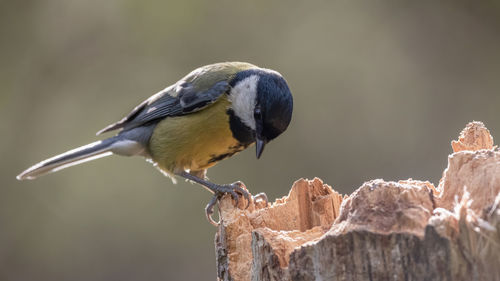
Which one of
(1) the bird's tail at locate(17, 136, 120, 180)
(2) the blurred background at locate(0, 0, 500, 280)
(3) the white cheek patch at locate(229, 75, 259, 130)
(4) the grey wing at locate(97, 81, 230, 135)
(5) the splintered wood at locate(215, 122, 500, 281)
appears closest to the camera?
(5) the splintered wood at locate(215, 122, 500, 281)

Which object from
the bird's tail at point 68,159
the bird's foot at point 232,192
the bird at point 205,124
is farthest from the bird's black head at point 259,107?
the bird's tail at point 68,159

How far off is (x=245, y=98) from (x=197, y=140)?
35 cm

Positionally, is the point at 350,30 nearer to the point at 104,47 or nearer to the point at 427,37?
the point at 427,37

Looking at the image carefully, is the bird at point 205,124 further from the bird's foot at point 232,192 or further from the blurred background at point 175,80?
the blurred background at point 175,80

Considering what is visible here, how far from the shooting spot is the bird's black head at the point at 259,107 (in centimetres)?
302

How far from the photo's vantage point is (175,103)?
359 cm

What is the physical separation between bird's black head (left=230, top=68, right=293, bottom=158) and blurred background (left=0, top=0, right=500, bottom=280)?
2.69 metres

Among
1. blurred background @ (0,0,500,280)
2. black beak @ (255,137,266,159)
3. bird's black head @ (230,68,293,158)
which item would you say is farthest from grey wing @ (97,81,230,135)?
blurred background @ (0,0,500,280)

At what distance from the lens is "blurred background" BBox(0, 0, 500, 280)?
6.28m

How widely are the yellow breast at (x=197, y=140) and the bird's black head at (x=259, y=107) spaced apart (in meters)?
0.07

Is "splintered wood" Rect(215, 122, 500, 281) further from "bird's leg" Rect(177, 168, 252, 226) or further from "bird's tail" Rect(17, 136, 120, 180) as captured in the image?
"bird's tail" Rect(17, 136, 120, 180)

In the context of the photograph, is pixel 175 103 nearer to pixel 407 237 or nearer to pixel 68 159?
pixel 68 159

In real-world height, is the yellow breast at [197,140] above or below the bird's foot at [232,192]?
above

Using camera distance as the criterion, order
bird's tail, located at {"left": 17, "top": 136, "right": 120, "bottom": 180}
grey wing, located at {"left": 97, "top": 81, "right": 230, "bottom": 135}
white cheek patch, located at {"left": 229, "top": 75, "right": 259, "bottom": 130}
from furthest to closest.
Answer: bird's tail, located at {"left": 17, "top": 136, "right": 120, "bottom": 180}
grey wing, located at {"left": 97, "top": 81, "right": 230, "bottom": 135}
white cheek patch, located at {"left": 229, "top": 75, "right": 259, "bottom": 130}
